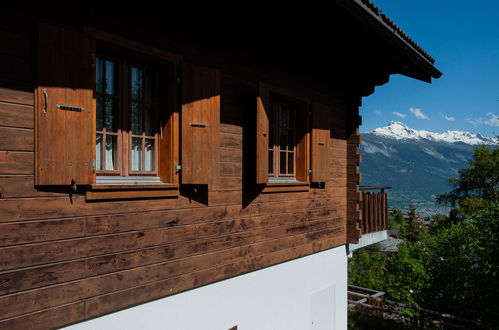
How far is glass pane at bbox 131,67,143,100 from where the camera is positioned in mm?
3568

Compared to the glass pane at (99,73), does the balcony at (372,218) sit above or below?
below

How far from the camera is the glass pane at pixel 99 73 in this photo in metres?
3.29

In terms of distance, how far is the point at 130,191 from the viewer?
3.41 metres

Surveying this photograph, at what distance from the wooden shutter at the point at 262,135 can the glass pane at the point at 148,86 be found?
4.33 ft

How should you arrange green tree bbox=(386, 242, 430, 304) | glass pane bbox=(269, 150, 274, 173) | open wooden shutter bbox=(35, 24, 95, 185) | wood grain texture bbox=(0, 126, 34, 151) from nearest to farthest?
1. wood grain texture bbox=(0, 126, 34, 151)
2. open wooden shutter bbox=(35, 24, 95, 185)
3. glass pane bbox=(269, 150, 274, 173)
4. green tree bbox=(386, 242, 430, 304)

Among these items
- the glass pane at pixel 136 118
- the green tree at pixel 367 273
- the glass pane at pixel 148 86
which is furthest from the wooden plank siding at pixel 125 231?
the green tree at pixel 367 273

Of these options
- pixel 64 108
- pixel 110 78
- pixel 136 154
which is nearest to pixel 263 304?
pixel 136 154

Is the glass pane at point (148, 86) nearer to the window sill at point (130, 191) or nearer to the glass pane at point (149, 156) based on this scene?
the glass pane at point (149, 156)

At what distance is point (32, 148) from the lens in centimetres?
281

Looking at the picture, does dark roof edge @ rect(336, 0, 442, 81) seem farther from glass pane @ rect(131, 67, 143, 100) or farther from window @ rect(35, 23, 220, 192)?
glass pane @ rect(131, 67, 143, 100)

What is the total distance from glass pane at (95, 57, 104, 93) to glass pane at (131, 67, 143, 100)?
0.30 meters

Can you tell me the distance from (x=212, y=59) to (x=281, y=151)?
1.68 m

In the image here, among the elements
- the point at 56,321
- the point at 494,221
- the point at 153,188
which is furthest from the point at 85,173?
the point at 494,221

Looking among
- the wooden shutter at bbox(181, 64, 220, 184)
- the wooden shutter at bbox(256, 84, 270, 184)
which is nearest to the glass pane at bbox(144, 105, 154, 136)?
the wooden shutter at bbox(181, 64, 220, 184)
